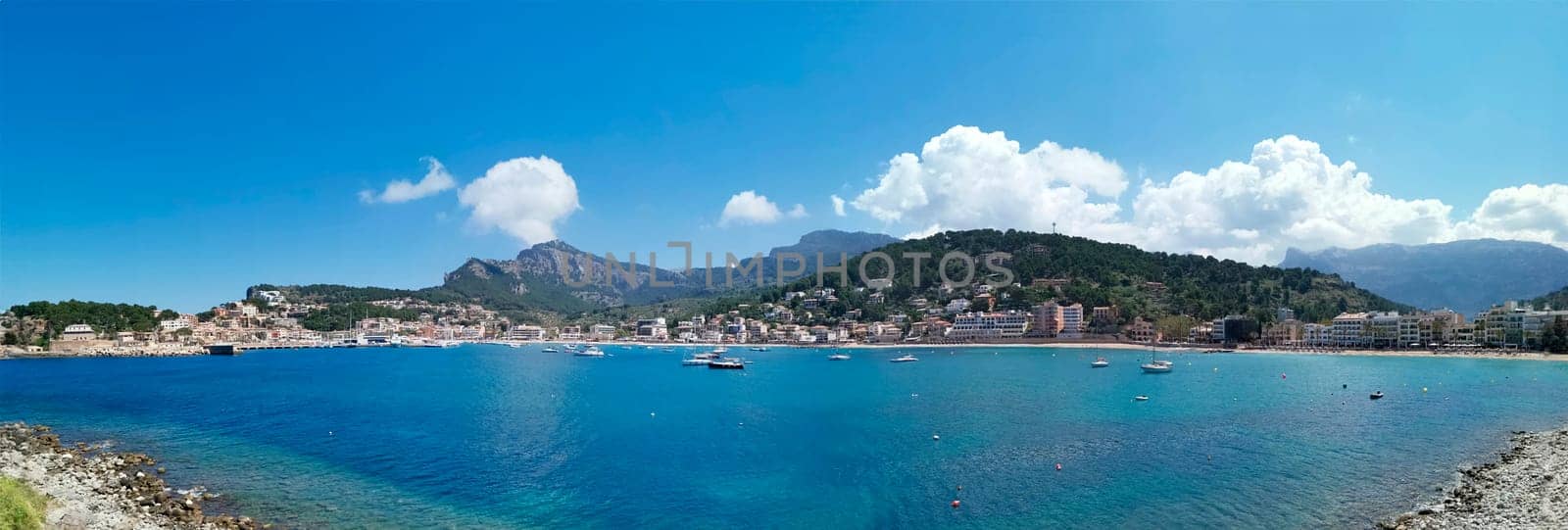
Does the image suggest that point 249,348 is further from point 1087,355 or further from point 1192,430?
point 1192,430

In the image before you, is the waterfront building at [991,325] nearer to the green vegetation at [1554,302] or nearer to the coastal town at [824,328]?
the coastal town at [824,328]

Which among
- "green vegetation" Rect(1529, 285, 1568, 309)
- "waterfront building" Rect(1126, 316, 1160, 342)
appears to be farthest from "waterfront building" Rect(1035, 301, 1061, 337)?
"green vegetation" Rect(1529, 285, 1568, 309)

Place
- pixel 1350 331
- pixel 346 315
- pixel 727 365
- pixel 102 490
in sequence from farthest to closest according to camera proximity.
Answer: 1. pixel 346 315
2. pixel 1350 331
3. pixel 727 365
4. pixel 102 490

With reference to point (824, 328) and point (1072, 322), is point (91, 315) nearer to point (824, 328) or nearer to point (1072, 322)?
point (824, 328)

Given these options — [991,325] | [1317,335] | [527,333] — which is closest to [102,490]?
[991,325]

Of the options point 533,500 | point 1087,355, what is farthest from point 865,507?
point 1087,355

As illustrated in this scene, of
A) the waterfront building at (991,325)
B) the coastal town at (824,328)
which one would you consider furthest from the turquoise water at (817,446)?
the waterfront building at (991,325)

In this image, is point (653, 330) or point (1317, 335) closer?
point (1317, 335)
